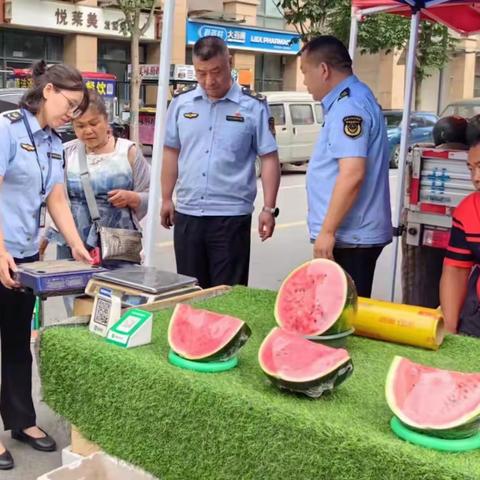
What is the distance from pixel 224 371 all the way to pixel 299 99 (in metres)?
14.9

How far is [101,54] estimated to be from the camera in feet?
73.3

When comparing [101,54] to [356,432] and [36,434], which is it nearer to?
[36,434]

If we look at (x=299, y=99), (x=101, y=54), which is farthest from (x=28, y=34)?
(x=299, y=99)

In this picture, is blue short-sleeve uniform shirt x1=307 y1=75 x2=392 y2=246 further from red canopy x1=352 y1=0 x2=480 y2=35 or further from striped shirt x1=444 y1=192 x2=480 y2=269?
red canopy x1=352 y1=0 x2=480 y2=35

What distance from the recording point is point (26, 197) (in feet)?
9.68

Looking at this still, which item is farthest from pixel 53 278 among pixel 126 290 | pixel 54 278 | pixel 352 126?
pixel 352 126

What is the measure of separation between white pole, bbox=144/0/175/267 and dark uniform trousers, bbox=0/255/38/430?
883 mm

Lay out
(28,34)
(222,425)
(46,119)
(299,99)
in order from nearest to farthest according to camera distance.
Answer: (222,425), (46,119), (299,99), (28,34)

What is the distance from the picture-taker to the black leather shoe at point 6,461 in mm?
3207

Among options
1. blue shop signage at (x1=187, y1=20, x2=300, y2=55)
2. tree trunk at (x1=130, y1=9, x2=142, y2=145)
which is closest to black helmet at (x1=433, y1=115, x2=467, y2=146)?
tree trunk at (x1=130, y1=9, x2=142, y2=145)

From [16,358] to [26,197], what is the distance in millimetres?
772

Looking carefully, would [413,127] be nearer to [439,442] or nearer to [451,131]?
[451,131]

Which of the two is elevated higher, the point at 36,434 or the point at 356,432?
the point at 356,432

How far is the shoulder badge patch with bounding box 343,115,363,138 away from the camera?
10.3 feet
